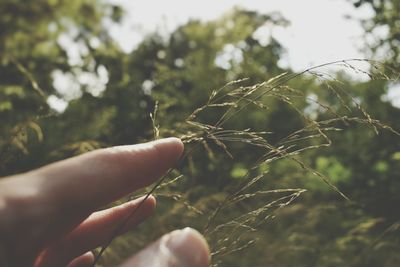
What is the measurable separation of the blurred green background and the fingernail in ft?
1.63

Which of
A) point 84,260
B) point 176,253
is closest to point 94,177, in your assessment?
point 176,253

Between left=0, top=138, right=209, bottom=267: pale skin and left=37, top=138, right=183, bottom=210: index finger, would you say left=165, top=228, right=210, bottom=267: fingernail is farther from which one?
left=37, top=138, right=183, bottom=210: index finger

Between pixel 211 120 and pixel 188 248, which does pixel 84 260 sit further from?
pixel 211 120

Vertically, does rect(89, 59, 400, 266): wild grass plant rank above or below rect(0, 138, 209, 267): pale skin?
below

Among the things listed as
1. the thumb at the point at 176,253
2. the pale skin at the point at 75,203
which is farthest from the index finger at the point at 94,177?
the thumb at the point at 176,253

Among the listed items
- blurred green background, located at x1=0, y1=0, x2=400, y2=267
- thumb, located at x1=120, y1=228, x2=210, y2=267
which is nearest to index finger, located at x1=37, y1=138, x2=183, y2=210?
thumb, located at x1=120, y1=228, x2=210, y2=267

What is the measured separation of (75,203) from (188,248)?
156 mm

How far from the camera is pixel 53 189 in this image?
60cm

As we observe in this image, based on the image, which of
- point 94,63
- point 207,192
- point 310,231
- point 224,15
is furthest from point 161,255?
point 224,15

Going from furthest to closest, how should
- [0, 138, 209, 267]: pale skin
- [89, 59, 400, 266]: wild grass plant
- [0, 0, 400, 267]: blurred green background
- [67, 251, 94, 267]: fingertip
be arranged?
[0, 0, 400, 267]: blurred green background < [89, 59, 400, 266]: wild grass plant < [67, 251, 94, 267]: fingertip < [0, 138, 209, 267]: pale skin

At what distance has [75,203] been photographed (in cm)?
64

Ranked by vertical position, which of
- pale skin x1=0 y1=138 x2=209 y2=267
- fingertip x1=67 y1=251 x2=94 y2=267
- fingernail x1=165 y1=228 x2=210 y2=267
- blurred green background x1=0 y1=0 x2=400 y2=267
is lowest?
blurred green background x1=0 y1=0 x2=400 y2=267

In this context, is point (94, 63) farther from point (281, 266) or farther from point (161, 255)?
point (161, 255)

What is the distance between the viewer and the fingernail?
0.63 m
